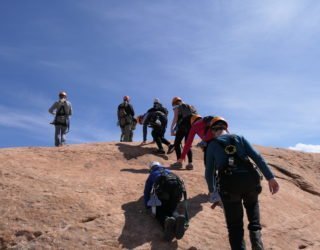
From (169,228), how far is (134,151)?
6.73m

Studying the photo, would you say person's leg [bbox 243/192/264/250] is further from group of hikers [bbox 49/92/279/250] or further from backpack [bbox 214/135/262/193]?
backpack [bbox 214/135/262/193]

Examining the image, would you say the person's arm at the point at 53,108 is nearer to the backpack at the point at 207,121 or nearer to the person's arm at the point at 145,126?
the person's arm at the point at 145,126

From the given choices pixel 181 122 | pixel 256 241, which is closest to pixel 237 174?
pixel 256 241

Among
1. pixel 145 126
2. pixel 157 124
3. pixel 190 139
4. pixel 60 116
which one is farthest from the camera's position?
pixel 60 116

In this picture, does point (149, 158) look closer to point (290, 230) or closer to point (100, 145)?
point (100, 145)

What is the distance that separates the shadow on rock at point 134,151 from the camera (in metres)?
14.0

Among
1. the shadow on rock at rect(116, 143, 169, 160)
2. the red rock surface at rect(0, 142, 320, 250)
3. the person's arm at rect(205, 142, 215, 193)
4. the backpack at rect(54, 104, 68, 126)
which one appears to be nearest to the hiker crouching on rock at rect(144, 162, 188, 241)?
the red rock surface at rect(0, 142, 320, 250)

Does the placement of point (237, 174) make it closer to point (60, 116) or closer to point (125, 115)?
point (60, 116)

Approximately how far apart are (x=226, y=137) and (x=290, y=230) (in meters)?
3.56

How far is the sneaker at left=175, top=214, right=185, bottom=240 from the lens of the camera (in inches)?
307

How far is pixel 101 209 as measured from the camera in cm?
894

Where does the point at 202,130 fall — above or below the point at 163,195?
above

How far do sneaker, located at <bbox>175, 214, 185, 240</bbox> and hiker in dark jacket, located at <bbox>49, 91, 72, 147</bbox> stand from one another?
851 cm

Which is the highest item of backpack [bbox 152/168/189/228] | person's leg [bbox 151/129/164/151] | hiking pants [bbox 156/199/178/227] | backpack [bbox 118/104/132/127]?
backpack [bbox 118/104/132/127]
